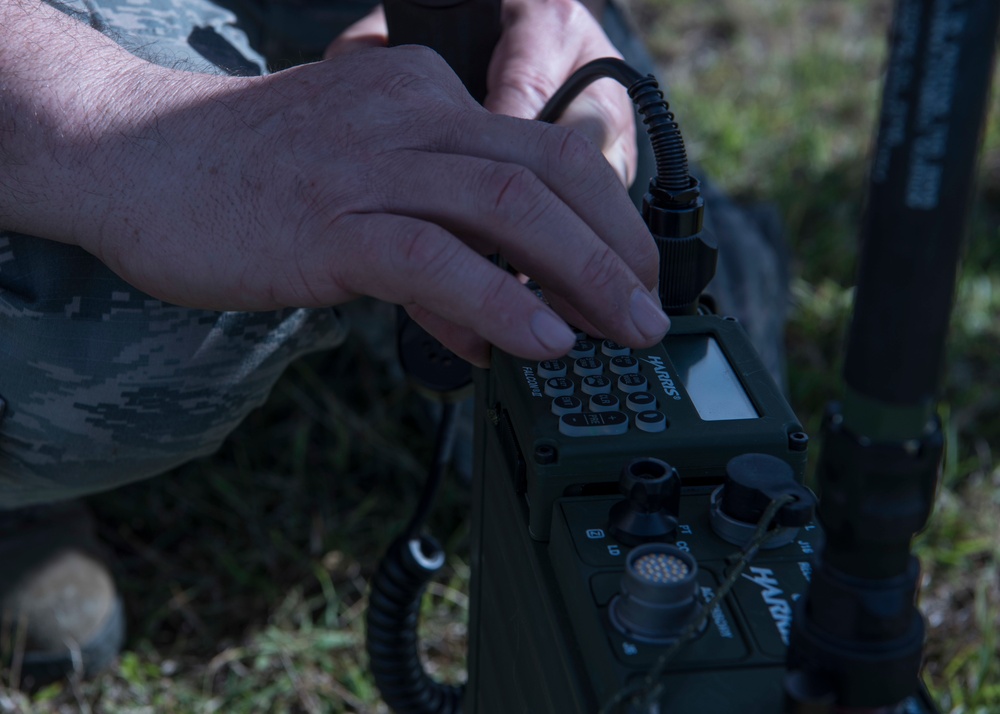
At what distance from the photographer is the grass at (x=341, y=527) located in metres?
1.52

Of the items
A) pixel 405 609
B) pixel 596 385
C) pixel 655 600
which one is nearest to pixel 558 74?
pixel 596 385

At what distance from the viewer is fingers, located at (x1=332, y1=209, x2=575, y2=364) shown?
2.75ft

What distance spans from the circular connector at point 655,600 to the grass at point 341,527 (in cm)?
82

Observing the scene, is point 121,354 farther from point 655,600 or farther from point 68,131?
point 655,600

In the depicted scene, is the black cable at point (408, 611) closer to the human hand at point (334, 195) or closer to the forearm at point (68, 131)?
the human hand at point (334, 195)

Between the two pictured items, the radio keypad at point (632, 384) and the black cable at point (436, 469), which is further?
the black cable at point (436, 469)

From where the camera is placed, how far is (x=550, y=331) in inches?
33.0

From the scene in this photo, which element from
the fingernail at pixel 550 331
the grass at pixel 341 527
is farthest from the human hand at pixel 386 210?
the grass at pixel 341 527

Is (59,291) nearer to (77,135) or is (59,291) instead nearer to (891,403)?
(77,135)

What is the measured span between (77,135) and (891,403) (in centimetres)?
78

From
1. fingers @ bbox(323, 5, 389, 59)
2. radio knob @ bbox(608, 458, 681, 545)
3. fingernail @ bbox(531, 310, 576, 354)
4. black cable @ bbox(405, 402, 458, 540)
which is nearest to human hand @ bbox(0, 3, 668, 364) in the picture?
fingernail @ bbox(531, 310, 576, 354)

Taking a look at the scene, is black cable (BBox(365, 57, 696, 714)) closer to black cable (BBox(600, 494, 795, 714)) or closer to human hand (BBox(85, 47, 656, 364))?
human hand (BBox(85, 47, 656, 364))

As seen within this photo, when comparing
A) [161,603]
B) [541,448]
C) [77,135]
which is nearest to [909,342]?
[541,448]

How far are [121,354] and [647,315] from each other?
587mm
